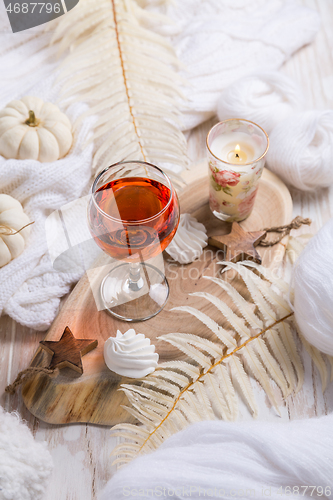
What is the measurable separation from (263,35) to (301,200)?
0.55 meters

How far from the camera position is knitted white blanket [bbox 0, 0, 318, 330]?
877 mm

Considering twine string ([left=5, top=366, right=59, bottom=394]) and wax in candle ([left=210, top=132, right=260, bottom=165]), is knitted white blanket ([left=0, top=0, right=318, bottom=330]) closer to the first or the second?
twine string ([left=5, top=366, right=59, bottom=394])

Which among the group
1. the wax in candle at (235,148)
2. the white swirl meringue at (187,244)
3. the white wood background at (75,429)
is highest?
the wax in candle at (235,148)

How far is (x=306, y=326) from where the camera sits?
0.76 metres

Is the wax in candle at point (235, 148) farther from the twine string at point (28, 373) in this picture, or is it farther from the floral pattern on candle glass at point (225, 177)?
the twine string at point (28, 373)

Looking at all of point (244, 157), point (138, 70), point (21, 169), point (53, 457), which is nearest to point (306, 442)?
point (53, 457)

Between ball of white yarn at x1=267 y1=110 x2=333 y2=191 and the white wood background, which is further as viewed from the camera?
ball of white yarn at x1=267 y1=110 x2=333 y2=191

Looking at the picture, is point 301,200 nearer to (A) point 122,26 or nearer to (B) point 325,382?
(B) point 325,382

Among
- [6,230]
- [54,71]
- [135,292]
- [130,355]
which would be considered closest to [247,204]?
[135,292]

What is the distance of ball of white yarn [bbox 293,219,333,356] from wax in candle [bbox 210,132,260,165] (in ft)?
0.77

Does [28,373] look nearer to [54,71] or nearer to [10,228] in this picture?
[10,228]

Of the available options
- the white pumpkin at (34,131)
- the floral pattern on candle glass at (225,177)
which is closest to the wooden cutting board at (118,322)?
the floral pattern on candle glass at (225,177)

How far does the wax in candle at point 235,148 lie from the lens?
902 millimetres

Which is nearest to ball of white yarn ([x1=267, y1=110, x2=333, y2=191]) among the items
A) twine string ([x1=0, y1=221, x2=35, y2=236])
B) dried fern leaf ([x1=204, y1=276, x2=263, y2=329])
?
dried fern leaf ([x1=204, y1=276, x2=263, y2=329])
